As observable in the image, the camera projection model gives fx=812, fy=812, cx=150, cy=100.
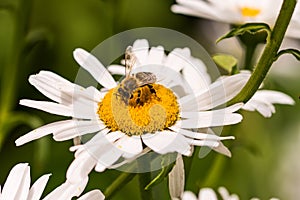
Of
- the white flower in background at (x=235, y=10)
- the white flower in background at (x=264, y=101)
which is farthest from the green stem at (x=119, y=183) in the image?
the white flower in background at (x=235, y=10)

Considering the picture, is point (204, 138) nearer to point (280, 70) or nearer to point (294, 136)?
point (294, 136)

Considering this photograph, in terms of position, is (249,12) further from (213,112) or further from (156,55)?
(213,112)

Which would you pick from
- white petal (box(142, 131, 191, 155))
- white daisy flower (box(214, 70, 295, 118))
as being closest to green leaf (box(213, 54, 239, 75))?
white daisy flower (box(214, 70, 295, 118))

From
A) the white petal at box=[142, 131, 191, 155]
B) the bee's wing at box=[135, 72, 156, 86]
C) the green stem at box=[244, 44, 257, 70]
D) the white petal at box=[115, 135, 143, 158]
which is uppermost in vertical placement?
the bee's wing at box=[135, 72, 156, 86]

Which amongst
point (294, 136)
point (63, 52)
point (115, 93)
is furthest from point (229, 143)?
point (63, 52)

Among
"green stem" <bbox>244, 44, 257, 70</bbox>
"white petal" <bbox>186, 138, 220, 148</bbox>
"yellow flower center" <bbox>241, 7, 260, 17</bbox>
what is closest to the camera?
"white petal" <bbox>186, 138, 220, 148</bbox>

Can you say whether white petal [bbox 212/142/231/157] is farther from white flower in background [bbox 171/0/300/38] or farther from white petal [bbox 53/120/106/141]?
white flower in background [bbox 171/0/300/38]
